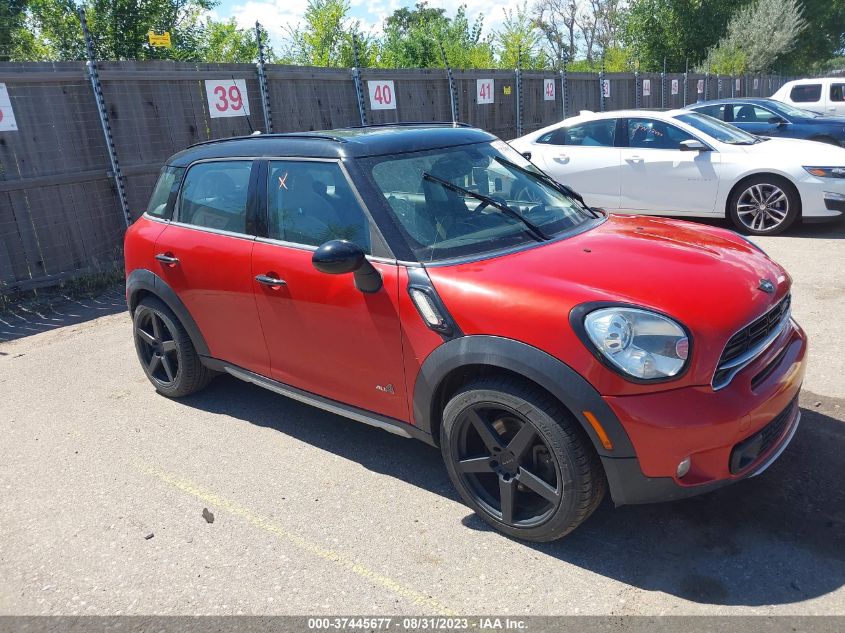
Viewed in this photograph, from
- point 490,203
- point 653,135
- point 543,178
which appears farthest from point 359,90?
point 490,203

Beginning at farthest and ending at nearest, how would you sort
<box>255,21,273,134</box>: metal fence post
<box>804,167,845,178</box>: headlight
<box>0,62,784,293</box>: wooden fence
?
<box>255,21,273,134</box>: metal fence post < <box>804,167,845,178</box>: headlight < <box>0,62,784,293</box>: wooden fence

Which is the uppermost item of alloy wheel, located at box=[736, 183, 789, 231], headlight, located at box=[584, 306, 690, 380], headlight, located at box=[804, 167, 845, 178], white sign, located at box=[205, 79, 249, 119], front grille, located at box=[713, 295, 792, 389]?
white sign, located at box=[205, 79, 249, 119]

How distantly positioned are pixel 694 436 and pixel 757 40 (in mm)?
37319

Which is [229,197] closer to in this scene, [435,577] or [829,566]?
[435,577]

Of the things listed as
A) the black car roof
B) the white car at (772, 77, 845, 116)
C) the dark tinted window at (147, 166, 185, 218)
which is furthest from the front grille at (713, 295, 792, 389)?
the white car at (772, 77, 845, 116)

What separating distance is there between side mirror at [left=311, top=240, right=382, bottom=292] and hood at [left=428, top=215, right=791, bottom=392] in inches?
11.5

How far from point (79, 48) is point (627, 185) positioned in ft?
73.5

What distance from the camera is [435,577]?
286cm

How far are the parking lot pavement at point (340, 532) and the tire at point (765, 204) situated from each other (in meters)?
4.22

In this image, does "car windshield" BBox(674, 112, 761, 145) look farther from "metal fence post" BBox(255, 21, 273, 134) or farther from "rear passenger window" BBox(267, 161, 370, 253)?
"rear passenger window" BBox(267, 161, 370, 253)

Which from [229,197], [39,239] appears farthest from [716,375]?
[39,239]

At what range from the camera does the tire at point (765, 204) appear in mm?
8125

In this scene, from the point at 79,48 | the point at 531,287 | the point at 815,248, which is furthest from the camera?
the point at 79,48

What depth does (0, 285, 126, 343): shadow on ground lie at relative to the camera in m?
6.89
